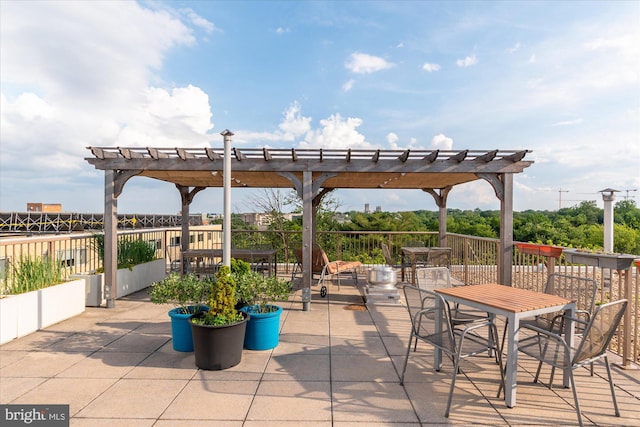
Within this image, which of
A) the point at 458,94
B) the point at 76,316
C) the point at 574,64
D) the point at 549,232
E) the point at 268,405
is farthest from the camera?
the point at 549,232

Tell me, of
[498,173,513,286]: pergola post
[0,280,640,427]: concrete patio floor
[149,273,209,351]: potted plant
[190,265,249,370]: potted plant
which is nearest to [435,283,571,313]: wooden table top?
[0,280,640,427]: concrete patio floor

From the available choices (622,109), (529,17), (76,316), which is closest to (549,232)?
(622,109)

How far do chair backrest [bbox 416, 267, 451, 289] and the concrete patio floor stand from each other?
26.9 inches

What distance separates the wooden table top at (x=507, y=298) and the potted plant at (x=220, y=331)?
1926 mm

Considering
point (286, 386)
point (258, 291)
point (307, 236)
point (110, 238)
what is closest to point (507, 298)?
point (286, 386)

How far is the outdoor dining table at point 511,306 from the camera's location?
2.47m

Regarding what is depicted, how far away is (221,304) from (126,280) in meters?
3.95

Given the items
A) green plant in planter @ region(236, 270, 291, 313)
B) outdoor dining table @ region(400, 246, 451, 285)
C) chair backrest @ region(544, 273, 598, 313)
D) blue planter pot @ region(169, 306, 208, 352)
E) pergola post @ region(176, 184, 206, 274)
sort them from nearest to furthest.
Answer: chair backrest @ region(544, 273, 598, 313)
blue planter pot @ region(169, 306, 208, 352)
green plant in planter @ region(236, 270, 291, 313)
outdoor dining table @ region(400, 246, 451, 285)
pergola post @ region(176, 184, 206, 274)

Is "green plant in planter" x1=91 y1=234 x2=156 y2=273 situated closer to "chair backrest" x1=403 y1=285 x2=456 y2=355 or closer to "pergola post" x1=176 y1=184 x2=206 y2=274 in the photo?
"pergola post" x1=176 y1=184 x2=206 y2=274

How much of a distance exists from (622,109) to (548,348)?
6.97 meters

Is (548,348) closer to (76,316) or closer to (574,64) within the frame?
(76,316)

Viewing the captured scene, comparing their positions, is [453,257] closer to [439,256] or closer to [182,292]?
[439,256]

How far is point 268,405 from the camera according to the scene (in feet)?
8.20

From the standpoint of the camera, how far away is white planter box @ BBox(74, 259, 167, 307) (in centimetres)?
552
